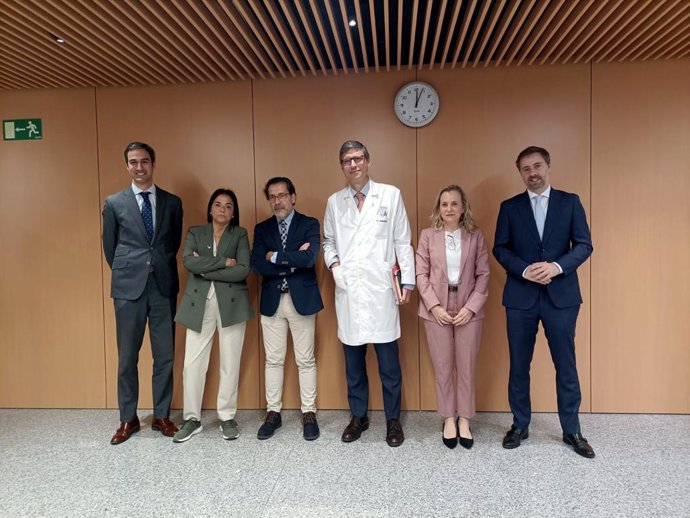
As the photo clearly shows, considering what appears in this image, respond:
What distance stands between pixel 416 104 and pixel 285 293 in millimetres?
1796

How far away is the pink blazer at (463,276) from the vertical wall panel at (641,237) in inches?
45.0

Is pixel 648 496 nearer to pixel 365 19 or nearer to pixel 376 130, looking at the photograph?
pixel 376 130

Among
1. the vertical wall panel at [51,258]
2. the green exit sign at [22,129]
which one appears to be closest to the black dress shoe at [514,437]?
the vertical wall panel at [51,258]

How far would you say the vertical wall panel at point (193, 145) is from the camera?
342 centimetres

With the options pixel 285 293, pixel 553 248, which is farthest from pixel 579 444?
pixel 285 293

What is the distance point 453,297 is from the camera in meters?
A: 2.77

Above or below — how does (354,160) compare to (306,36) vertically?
below

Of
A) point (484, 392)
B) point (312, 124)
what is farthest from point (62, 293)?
point (484, 392)

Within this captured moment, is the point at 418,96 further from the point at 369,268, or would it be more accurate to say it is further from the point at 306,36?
the point at 369,268

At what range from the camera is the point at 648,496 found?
2.21 meters

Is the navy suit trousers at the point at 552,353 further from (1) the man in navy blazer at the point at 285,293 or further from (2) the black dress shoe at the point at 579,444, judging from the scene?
(1) the man in navy blazer at the point at 285,293

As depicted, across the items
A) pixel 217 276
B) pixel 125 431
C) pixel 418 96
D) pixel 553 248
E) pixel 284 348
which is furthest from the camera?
pixel 418 96

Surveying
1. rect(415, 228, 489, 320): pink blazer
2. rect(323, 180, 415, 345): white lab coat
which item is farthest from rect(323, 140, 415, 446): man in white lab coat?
rect(415, 228, 489, 320): pink blazer

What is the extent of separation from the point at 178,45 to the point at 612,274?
363 centimetres
